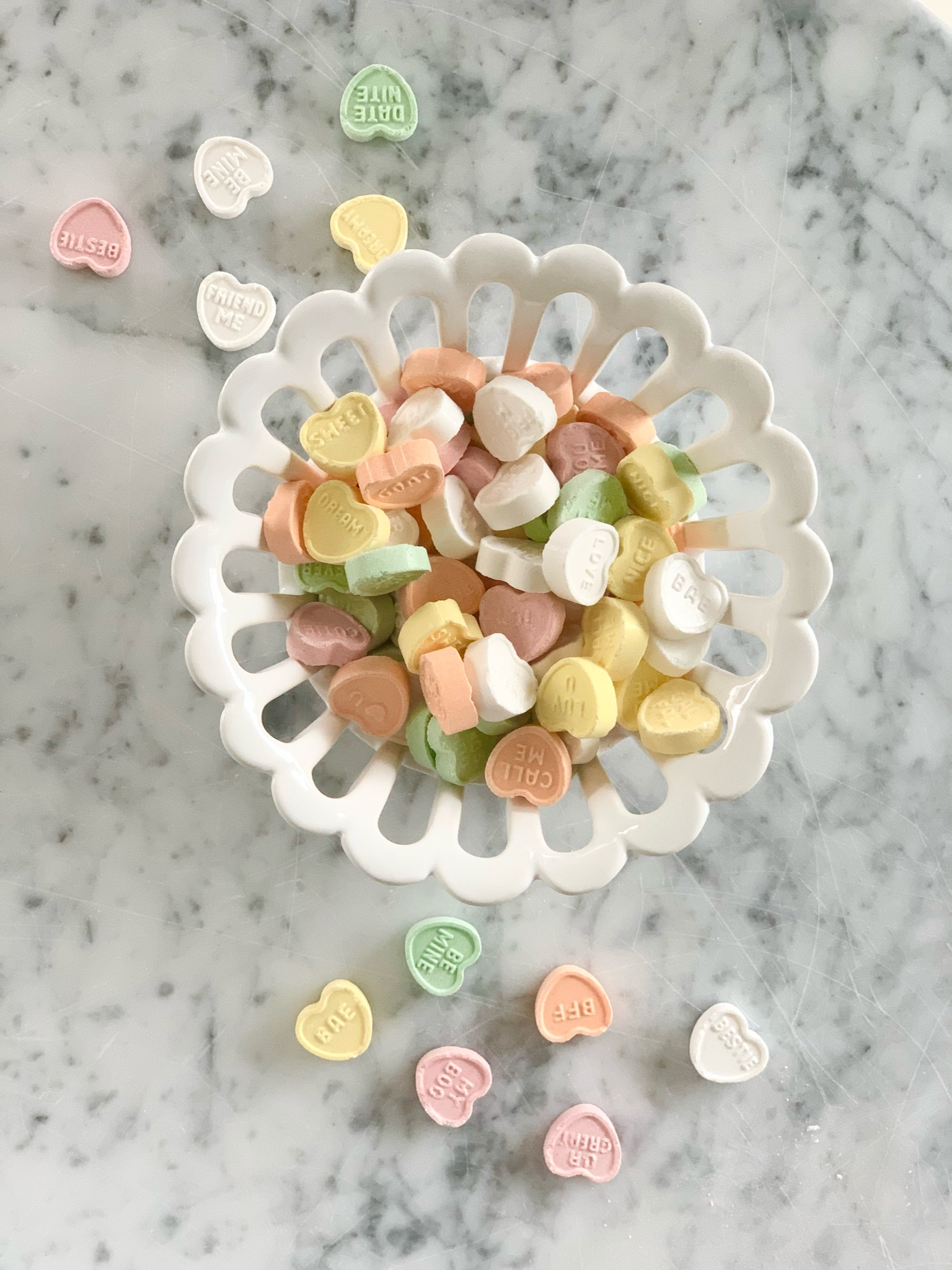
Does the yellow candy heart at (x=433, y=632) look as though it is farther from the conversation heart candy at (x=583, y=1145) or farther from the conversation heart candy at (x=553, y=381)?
the conversation heart candy at (x=583, y=1145)

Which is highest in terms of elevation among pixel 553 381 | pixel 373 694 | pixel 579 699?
pixel 553 381

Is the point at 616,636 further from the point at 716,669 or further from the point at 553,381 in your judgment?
the point at 553,381

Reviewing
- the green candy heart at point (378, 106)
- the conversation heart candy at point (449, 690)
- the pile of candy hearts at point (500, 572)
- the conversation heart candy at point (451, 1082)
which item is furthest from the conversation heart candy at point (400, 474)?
the conversation heart candy at point (451, 1082)

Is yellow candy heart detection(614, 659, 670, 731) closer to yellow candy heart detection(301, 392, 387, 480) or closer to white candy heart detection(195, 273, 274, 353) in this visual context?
yellow candy heart detection(301, 392, 387, 480)

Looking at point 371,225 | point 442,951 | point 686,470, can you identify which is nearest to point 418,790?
point 442,951

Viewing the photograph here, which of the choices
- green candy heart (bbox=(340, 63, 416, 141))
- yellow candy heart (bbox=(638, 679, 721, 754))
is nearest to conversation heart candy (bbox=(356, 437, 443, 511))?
yellow candy heart (bbox=(638, 679, 721, 754))

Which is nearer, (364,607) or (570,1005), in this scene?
(364,607)

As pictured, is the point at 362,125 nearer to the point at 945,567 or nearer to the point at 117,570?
the point at 117,570
